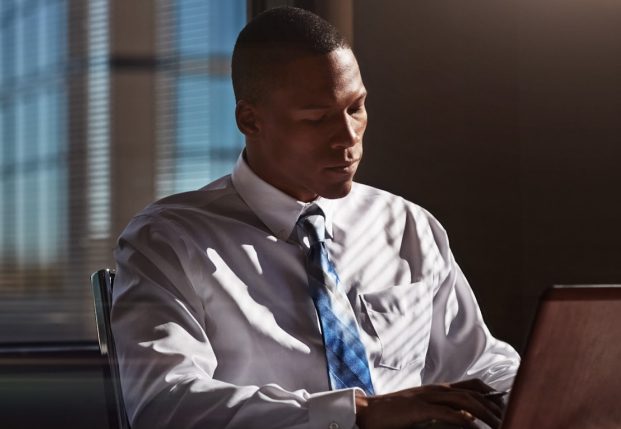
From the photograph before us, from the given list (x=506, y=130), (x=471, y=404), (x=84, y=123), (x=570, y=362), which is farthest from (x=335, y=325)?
(x=506, y=130)

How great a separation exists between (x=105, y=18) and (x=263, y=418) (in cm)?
177

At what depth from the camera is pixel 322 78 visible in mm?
1311

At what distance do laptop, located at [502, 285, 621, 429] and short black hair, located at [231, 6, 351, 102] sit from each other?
29.2 inches

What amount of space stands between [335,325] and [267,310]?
10 centimetres

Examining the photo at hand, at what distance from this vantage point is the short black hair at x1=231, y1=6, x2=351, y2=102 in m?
1.33

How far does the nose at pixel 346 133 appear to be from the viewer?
4.27 feet

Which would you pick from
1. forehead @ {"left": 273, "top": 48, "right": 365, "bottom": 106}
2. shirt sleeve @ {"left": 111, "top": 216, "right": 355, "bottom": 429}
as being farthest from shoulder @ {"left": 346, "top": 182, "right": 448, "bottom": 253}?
shirt sleeve @ {"left": 111, "top": 216, "right": 355, "bottom": 429}

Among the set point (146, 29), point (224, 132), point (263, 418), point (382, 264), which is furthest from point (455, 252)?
point (263, 418)

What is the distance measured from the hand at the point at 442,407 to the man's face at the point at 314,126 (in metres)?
0.45

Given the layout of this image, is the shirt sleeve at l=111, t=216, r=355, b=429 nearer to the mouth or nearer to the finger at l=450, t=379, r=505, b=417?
the finger at l=450, t=379, r=505, b=417

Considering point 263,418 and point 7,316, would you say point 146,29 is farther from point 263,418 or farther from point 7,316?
point 263,418

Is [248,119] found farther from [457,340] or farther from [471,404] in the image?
[471,404]

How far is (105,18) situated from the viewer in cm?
252

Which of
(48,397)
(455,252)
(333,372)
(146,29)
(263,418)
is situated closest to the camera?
(263,418)
